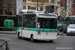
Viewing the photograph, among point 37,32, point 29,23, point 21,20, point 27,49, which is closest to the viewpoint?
point 27,49

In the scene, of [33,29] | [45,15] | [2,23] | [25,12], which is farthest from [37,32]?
[2,23]

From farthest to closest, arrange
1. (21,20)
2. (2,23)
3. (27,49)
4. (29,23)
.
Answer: (2,23), (21,20), (29,23), (27,49)

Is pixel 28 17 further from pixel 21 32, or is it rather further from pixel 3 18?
pixel 3 18

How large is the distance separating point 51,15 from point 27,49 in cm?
569

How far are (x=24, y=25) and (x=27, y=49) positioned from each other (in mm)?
6151

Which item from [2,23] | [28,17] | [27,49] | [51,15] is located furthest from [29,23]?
[2,23]

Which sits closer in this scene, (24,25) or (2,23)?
(24,25)

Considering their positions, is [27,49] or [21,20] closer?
[27,49]

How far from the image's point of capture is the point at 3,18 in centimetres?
3862

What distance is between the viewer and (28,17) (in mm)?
18422

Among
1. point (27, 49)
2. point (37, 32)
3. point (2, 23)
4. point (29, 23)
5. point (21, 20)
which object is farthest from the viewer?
point (2, 23)

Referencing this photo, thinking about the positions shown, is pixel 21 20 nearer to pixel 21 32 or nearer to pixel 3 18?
pixel 21 32

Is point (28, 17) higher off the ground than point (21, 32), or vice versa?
point (28, 17)

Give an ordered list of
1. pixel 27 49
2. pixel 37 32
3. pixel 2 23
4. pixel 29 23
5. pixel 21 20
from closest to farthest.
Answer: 1. pixel 27 49
2. pixel 37 32
3. pixel 29 23
4. pixel 21 20
5. pixel 2 23
